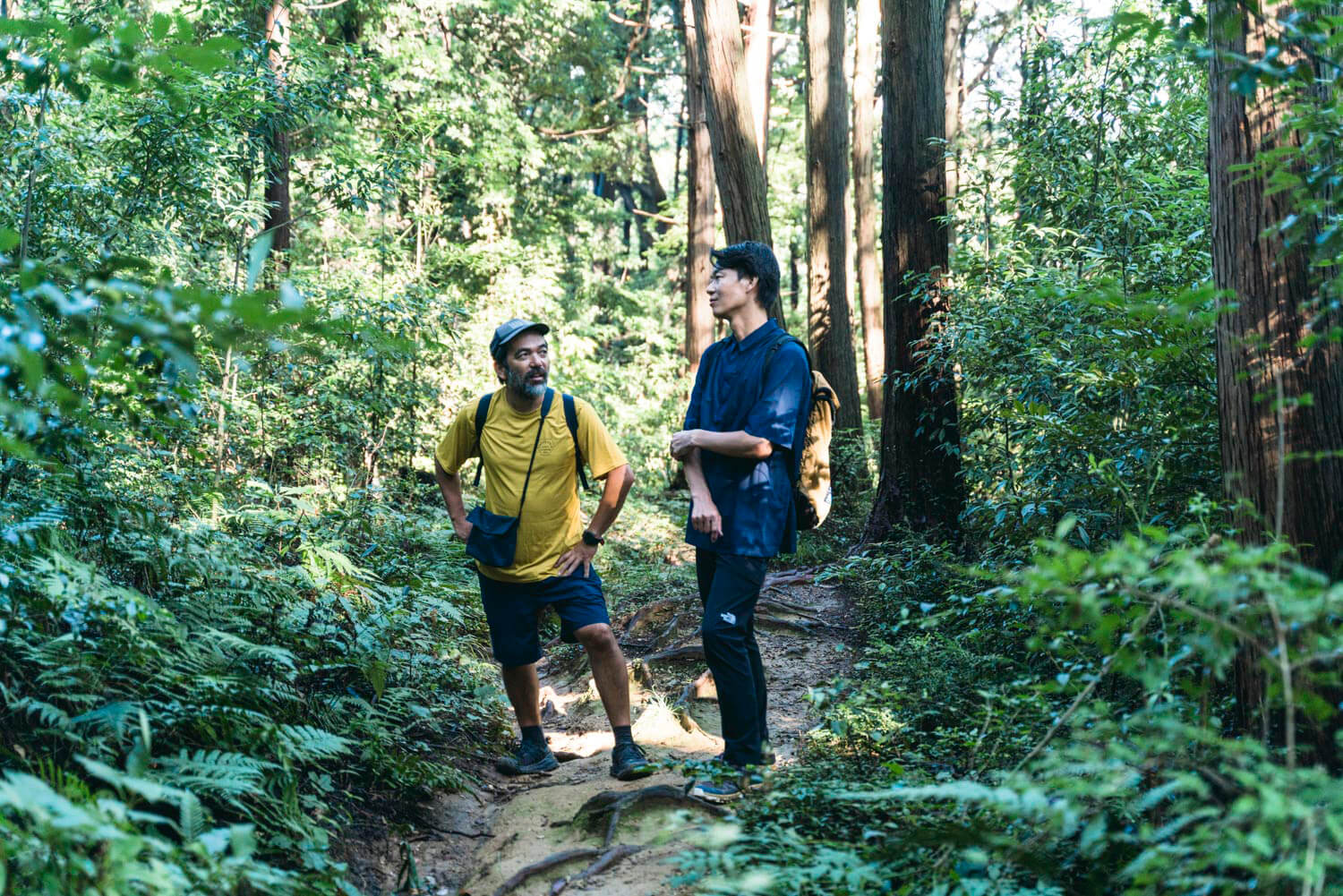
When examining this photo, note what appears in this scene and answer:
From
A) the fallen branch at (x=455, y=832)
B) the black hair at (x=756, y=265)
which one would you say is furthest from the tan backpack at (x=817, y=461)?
the fallen branch at (x=455, y=832)

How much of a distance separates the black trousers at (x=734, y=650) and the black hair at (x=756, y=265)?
1.29 m

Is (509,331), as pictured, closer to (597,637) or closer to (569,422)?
(569,422)

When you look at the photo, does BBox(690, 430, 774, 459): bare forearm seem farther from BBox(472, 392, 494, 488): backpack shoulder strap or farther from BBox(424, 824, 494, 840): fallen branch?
BBox(424, 824, 494, 840): fallen branch

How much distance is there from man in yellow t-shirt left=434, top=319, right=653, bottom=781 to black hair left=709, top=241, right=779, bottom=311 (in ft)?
3.47

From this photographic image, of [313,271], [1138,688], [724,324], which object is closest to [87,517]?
[1138,688]

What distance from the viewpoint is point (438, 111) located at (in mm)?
16344

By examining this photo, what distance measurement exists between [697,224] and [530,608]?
14.4 metres

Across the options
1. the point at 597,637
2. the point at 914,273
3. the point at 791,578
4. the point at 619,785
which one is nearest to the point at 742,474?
the point at 597,637

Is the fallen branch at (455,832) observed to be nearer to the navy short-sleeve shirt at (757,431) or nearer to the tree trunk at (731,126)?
the navy short-sleeve shirt at (757,431)

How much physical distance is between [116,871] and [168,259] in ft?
25.8

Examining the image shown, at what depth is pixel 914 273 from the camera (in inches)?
370

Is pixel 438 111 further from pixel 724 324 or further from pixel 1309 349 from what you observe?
pixel 1309 349

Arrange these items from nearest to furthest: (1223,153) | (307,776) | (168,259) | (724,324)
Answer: (1223,153), (307,776), (168,259), (724,324)

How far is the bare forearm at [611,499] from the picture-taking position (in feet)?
17.5
